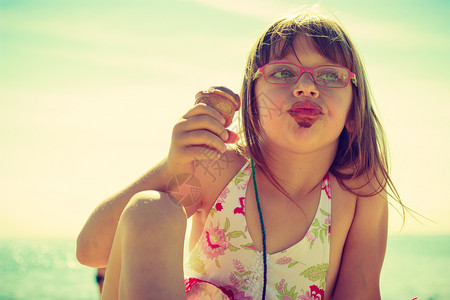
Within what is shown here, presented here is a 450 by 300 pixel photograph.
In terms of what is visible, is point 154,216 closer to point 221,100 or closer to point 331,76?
point 221,100

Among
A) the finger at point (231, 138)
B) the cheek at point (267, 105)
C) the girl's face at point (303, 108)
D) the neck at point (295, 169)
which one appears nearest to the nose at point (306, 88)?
the girl's face at point (303, 108)

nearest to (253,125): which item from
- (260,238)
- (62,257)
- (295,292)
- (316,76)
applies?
(316,76)

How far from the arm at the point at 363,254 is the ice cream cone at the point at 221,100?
38.8 inches

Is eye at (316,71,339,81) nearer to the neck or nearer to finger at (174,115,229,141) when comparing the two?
the neck

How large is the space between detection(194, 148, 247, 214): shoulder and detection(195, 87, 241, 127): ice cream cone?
15.2 inches

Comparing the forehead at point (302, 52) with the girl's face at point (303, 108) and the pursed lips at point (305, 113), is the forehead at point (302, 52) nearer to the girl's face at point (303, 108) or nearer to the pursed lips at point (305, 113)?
the girl's face at point (303, 108)

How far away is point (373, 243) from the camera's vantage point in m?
2.36

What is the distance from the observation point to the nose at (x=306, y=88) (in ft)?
6.79

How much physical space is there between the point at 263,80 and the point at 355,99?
0.54 meters

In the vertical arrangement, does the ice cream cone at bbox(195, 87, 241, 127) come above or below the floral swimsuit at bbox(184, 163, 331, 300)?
above

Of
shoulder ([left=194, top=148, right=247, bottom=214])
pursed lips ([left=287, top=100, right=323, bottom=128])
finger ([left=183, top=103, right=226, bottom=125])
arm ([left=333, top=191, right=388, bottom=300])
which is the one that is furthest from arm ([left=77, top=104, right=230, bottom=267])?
arm ([left=333, top=191, right=388, bottom=300])

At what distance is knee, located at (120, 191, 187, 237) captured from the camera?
148cm

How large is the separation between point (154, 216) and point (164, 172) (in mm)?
419

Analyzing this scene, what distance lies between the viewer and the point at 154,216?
1.50 metres
